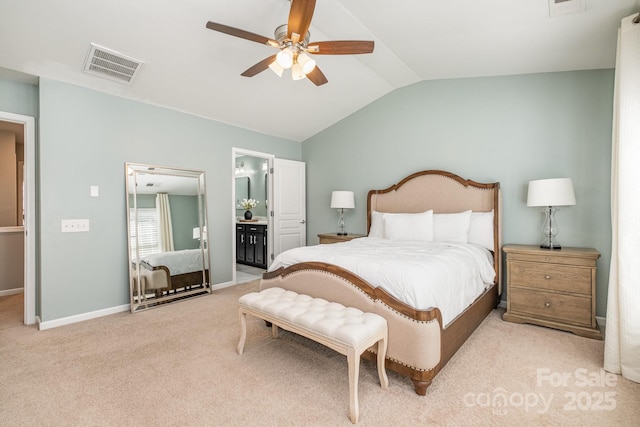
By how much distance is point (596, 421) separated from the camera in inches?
66.0

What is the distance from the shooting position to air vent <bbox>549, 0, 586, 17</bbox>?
218 cm

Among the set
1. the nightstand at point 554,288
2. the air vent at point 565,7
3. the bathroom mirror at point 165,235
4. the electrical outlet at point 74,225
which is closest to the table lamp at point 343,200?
the bathroom mirror at point 165,235

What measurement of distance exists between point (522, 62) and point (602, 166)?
4.40 ft

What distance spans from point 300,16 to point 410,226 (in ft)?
8.53

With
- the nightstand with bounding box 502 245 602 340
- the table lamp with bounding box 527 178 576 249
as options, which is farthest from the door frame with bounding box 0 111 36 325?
the table lamp with bounding box 527 178 576 249

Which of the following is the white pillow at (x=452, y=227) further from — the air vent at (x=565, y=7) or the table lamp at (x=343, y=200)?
the air vent at (x=565, y=7)

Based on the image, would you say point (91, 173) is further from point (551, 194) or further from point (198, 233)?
point (551, 194)

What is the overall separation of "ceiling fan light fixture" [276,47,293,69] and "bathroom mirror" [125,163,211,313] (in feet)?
7.85

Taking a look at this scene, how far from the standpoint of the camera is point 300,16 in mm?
2045

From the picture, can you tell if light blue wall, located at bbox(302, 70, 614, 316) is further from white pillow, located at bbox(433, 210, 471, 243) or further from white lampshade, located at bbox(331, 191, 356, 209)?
white pillow, located at bbox(433, 210, 471, 243)

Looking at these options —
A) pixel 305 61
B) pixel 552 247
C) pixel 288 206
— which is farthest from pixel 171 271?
pixel 552 247

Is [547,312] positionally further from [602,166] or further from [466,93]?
[466,93]

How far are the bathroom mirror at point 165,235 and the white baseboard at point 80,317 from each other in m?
0.18

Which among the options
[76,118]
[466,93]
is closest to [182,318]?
[76,118]
